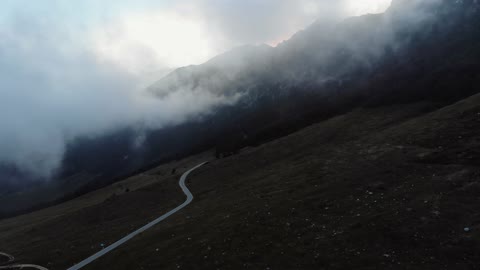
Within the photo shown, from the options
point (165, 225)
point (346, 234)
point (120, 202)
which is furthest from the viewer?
point (120, 202)

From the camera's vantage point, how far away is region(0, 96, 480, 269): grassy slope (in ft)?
104

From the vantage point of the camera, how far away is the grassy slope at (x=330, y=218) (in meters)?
31.8

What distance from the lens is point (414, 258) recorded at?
2853 centimetres

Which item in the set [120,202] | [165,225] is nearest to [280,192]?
[165,225]

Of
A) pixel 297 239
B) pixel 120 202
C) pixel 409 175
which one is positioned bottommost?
pixel 409 175

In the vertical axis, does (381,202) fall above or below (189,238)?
below

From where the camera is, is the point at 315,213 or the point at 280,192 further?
the point at 280,192

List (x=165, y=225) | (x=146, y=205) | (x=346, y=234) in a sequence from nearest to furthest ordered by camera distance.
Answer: (x=346, y=234) < (x=165, y=225) < (x=146, y=205)

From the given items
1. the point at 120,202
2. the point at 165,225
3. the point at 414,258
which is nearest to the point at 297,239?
the point at 414,258

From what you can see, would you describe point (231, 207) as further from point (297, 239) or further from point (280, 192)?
point (297, 239)

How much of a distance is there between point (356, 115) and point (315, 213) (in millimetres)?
137086

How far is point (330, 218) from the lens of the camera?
42781mm

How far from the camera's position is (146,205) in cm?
9931

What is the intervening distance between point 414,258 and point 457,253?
358 centimetres
